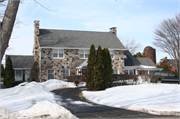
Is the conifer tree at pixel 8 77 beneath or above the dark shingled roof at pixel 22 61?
beneath

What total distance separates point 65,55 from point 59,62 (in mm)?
Answer: 1273

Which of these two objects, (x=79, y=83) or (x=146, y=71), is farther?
(x=146, y=71)

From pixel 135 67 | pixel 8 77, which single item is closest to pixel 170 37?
pixel 135 67

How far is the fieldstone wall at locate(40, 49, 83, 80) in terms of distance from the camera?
24.0m

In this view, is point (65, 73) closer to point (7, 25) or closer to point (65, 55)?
point (65, 55)

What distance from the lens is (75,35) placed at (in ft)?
93.0

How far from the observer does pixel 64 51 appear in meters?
25.0

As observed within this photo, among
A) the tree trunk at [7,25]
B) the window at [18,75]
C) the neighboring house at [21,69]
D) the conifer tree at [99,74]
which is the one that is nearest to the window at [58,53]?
the neighboring house at [21,69]

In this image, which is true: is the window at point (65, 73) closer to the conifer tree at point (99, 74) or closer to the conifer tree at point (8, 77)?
the conifer tree at point (8, 77)

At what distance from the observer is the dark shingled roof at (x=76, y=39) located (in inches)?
997

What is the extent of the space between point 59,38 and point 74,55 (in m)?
3.56

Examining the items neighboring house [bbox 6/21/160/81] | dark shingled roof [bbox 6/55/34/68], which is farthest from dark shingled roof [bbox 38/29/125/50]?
dark shingled roof [bbox 6/55/34/68]

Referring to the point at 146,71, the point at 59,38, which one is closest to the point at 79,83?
the point at 59,38

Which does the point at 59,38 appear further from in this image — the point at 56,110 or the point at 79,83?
the point at 56,110
